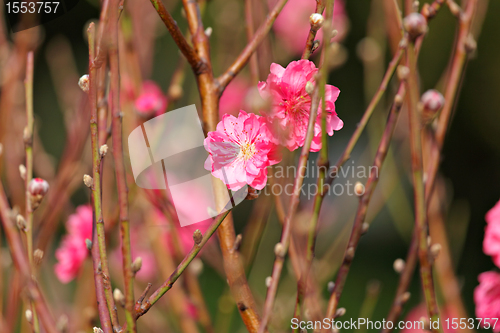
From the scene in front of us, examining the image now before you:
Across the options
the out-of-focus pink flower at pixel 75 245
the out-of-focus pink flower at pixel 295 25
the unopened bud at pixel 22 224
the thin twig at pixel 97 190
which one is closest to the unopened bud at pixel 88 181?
the thin twig at pixel 97 190

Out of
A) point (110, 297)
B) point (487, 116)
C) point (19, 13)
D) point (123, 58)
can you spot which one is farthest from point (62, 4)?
point (487, 116)

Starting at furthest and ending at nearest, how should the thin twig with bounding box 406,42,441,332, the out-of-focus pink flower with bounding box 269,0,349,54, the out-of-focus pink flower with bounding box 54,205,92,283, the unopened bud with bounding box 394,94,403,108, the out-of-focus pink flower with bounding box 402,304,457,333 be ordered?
the out-of-focus pink flower with bounding box 269,0,349,54 → the out-of-focus pink flower with bounding box 54,205,92,283 → the out-of-focus pink flower with bounding box 402,304,457,333 → the unopened bud with bounding box 394,94,403,108 → the thin twig with bounding box 406,42,441,332

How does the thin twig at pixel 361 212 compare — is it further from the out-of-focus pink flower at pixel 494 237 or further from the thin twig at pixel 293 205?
the out-of-focus pink flower at pixel 494 237

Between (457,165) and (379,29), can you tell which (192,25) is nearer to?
(379,29)

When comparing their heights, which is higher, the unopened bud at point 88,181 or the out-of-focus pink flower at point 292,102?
the out-of-focus pink flower at point 292,102

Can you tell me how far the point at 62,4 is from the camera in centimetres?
68

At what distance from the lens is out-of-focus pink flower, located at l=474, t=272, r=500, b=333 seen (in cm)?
49

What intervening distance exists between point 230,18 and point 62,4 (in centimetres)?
47

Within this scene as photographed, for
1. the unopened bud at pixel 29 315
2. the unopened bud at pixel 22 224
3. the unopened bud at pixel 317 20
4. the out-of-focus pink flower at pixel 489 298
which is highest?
the unopened bud at pixel 317 20

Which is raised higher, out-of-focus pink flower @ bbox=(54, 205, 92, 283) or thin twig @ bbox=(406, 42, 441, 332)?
thin twig @ bbox=(406, 42, 441, 332)

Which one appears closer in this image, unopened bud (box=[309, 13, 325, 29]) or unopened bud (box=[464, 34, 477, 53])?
unopened bud (box=[309, 13, 325, 29])

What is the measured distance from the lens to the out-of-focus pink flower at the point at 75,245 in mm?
785

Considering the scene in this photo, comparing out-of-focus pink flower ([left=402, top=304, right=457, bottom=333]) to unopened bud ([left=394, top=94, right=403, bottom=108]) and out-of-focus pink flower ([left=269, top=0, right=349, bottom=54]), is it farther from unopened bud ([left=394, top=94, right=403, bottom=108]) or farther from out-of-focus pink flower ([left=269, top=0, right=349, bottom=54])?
out-of-focus pink flower ([left=269, top=0, right=349, bottom=54])

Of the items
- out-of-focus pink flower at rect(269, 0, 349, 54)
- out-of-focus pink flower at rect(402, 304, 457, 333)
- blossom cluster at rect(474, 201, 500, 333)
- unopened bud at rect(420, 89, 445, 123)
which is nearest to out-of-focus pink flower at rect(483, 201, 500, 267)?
blossom cluster at rect(474, 201, 500, 333)
